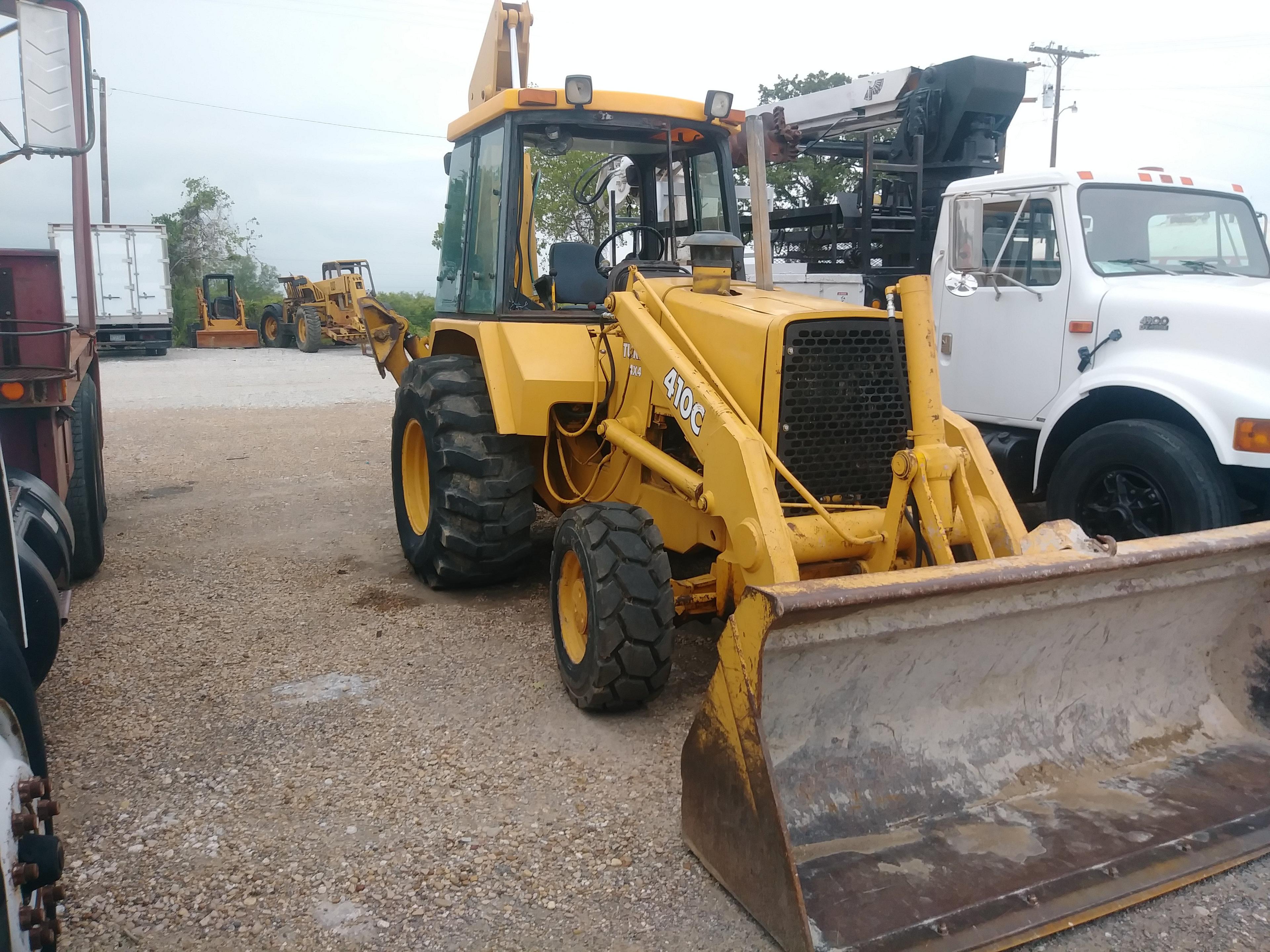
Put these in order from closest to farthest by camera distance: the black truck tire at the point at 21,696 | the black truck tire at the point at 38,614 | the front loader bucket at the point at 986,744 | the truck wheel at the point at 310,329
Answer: the black truck tire at the point at 21,696 → the front loader bucket at the point at 986,744 → the black truck tire at the point at 38,614 → the truck wheel at the point at 310,329

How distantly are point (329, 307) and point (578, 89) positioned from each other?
21.3 m

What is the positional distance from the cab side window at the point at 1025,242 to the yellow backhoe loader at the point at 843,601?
6.54ft

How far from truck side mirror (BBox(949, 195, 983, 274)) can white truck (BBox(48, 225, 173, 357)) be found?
2137 cm

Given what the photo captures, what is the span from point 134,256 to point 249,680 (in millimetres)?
21261

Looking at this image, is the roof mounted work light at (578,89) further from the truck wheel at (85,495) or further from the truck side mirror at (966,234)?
the truck wheel at (85,495)

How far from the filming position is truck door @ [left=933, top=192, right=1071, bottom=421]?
5539 mm

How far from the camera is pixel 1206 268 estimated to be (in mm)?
5539

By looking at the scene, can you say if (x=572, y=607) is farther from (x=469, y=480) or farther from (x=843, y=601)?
(x=843, y=601)

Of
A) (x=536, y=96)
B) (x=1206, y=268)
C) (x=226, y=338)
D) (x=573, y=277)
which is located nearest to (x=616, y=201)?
(x=573, y=277)

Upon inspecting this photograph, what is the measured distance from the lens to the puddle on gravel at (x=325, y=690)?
395cm

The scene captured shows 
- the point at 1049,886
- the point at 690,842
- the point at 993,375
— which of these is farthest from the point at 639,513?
the point at 993,375

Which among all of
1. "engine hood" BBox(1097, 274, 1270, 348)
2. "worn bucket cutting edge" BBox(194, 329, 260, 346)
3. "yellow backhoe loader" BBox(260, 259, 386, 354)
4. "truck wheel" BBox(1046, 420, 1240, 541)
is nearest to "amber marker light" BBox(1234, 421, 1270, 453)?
"truck wheel" BBox(1046, 420, 1240, 541)

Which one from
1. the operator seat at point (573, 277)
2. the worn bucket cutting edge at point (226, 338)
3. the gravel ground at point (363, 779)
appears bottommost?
the gravel ground at point (363, 779)

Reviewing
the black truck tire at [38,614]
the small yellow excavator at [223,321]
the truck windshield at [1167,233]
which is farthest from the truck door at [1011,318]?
the small yellow excavator at [223,321]
